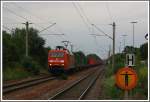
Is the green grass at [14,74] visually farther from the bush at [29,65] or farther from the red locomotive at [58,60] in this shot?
the red locomotive at [58,60]

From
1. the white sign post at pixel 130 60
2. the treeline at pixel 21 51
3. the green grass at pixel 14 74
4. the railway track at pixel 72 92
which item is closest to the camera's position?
the white sign post at pixel 130 60

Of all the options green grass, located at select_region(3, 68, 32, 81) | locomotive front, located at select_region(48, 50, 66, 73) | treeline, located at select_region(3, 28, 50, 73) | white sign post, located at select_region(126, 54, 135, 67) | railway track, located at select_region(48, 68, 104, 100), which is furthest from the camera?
locomotive front, located at select_region(48, 50, 66, 73)

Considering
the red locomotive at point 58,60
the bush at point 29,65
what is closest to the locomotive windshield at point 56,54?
the red locomotive at point 58,60

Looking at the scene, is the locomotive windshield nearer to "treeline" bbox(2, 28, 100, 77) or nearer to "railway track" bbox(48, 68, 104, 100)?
"treeline" bbox(2, 28, 100, 77)

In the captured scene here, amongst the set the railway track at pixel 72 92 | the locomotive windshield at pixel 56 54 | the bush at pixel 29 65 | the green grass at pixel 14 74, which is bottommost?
the railway track at pixel 72 92

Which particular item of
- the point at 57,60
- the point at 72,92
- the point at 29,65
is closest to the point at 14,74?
the point at 29,65

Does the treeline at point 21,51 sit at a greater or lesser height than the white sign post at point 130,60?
greater

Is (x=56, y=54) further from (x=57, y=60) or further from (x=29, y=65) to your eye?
(x=29, y=65)

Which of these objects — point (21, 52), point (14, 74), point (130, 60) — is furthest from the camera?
point (21, 52)

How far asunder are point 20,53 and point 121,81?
3636 centimetres

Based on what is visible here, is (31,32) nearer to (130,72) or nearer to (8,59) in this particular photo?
(8,59)

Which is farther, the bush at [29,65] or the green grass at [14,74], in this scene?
the bush at [29,65]

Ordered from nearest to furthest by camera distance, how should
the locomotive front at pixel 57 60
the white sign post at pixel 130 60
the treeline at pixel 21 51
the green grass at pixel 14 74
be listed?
the white sign post at pixel 130 60 < the green grass at pixel 14 74 < the treeline at pixel 21 51 < the locomotive front at pixel 57 60

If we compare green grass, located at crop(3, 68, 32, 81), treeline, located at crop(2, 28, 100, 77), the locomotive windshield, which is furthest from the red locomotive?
green grass, located at crop(3, 68, 32, 81)
